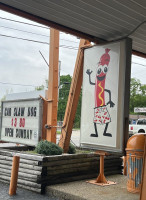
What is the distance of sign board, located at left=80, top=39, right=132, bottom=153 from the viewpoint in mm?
6156

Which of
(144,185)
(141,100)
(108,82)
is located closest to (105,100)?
(108,82)

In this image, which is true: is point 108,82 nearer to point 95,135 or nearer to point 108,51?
point 108,51

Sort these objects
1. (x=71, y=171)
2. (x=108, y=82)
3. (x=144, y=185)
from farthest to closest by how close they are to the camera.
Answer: (x=71, y=171)
(x=108, y=82)
(x=144, y=185)

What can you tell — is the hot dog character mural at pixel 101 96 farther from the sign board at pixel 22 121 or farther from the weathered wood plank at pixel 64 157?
the sign board at pixel 22 121

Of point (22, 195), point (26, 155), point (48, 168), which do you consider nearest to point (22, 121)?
point (26, 155)

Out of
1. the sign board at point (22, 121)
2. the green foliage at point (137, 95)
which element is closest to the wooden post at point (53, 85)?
the sign board at point (22, 121)

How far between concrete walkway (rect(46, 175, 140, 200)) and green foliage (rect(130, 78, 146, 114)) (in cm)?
5091

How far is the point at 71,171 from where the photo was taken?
22.7 feet

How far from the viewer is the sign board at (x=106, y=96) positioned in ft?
20.2

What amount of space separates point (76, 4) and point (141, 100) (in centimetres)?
5275

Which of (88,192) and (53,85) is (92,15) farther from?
(88,192)

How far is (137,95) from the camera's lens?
57.1m

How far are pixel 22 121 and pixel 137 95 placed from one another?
5083 centimetres

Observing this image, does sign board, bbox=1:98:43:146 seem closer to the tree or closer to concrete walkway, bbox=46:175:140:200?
concrete walkway, bbox=46:175:140:200
